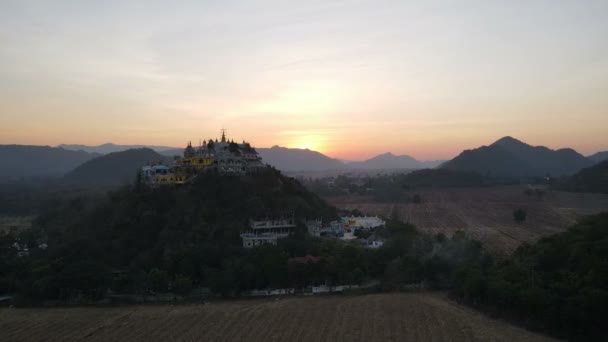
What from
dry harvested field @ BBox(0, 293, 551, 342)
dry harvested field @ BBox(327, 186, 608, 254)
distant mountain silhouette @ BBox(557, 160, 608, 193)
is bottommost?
dry harvested field @ BBox(0, 293, 551, 342)

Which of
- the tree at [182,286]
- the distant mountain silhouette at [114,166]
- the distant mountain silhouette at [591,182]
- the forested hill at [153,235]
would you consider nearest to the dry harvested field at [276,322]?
the tree at [182,286]

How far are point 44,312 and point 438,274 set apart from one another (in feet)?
77.6

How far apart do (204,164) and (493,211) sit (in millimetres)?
48355

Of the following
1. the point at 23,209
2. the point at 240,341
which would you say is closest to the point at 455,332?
the point at 240,341

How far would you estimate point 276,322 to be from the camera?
21.2 metres

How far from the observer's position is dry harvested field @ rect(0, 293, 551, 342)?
19375 mm

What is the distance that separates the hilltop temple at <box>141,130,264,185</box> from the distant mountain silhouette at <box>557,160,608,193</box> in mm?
64499

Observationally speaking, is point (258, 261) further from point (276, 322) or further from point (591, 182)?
point (591, 182)

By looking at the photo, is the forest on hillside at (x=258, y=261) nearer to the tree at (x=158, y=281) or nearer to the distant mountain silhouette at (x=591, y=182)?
the tree at (x=158, y=281)

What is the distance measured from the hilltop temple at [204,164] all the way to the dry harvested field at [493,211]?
23.3m

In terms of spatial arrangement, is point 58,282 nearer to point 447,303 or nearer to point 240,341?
point 240,341

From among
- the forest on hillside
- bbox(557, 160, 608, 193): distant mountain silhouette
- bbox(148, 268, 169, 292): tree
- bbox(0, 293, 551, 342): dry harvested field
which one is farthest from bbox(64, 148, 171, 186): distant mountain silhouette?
bbox(0, 293, 551, 342): dry harvested field

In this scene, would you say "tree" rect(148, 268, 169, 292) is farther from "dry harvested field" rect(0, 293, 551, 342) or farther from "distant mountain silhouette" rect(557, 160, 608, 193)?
"distant mountain silhouette" rect(557, 160, 608, 193)

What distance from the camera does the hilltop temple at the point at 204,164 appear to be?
3881 centimetres
